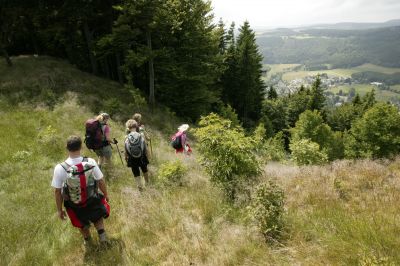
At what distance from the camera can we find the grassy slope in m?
4.08

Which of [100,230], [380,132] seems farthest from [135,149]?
[380,132]

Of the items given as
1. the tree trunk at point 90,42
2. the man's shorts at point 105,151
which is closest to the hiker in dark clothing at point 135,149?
the man's shorts at point 105,151

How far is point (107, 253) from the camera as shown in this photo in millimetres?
5062

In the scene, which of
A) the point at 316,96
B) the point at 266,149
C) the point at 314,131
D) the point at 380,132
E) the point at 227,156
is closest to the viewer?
the point at 227,156

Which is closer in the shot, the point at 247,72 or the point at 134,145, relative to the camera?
the point at 134,145

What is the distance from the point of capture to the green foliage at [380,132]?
33344 millimetres

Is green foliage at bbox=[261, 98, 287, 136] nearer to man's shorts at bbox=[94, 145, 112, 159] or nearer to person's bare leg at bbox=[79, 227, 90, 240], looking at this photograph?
man's shorts at bbox=[94, 145, 112, 159]

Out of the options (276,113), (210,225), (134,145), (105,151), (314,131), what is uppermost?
(134,145)

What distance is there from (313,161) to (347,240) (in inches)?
525

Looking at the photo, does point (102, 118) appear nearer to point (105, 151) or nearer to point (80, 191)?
point (105, 151)

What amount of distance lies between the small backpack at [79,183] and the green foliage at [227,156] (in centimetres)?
253

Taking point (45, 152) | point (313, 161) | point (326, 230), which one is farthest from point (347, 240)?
point (313, 161)

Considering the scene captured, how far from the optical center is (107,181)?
8812 millimetres

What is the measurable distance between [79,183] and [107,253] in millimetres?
1259
